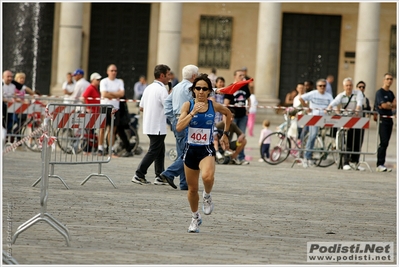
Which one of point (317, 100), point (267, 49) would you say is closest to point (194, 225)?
point (317, 100)

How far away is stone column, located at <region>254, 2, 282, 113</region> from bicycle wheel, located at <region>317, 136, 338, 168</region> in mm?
13142

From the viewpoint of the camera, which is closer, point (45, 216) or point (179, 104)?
point (45, 216)

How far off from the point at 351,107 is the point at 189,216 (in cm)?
928

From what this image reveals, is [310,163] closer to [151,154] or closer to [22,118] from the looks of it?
[22,118]

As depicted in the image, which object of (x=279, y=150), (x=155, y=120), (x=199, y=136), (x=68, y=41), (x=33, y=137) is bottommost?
(x=33, y=137)

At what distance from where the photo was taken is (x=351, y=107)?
2003 cm

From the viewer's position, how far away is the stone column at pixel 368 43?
33.3m

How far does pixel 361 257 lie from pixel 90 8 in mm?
29729

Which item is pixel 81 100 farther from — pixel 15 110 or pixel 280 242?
pixel 280 242

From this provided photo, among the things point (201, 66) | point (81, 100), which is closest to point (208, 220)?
point (81, 100)

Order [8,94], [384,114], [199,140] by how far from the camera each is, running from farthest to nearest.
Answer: [8,94]
[384,114]
[199,140]

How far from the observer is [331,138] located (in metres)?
20.3

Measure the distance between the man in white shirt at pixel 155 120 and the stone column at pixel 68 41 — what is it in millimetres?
18988

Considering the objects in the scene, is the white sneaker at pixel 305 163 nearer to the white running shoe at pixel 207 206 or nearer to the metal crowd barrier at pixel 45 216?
the white running shoe at pixel 207 206
